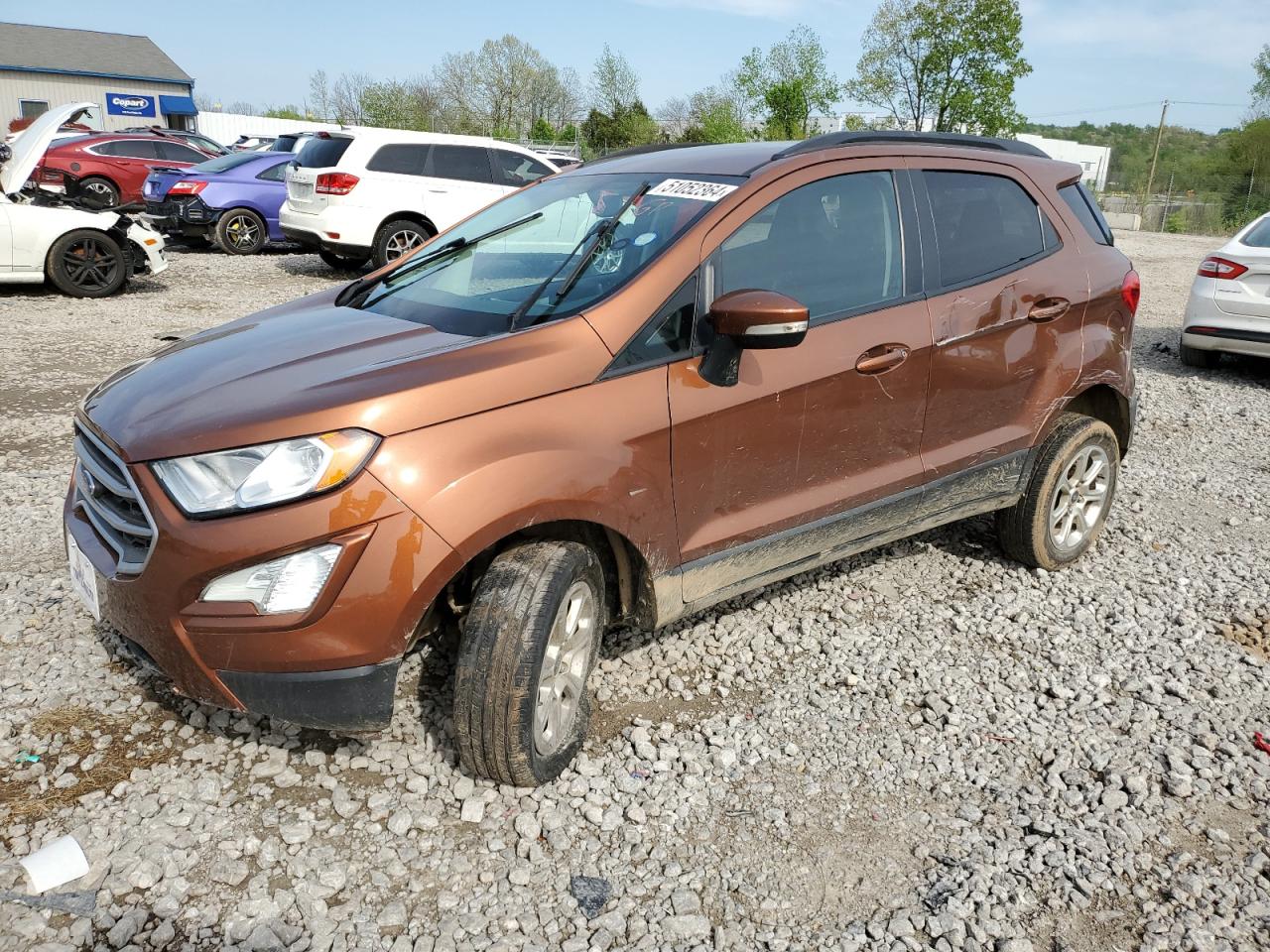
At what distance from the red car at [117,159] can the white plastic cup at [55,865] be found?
17057 mm

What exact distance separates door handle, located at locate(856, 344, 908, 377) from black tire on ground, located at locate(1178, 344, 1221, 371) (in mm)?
7259

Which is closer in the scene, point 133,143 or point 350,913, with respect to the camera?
point 350,913

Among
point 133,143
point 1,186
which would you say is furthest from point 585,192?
point 133,143

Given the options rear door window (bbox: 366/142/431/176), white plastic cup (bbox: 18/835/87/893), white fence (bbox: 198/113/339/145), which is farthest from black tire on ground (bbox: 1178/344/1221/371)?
white fence (bbox: 198/113/339/145)

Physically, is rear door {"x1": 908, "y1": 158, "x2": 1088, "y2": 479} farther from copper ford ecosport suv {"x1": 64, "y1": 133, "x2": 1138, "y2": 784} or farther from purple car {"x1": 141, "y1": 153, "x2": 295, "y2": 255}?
purple car {"x1": 141, "y1": 153, "x2": 295, "y2": 255}

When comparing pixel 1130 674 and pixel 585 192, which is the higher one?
pixel 585 192

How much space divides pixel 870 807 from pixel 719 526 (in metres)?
0.96

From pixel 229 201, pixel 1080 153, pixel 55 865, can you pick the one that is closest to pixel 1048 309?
pixel 55 865

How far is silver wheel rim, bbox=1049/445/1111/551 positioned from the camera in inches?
172

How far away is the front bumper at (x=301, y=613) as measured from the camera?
237 centimetres

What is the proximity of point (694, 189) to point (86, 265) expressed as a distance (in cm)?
992

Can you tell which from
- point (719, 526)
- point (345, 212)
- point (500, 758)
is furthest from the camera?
point (345, 212)

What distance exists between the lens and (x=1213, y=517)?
17.7 ft

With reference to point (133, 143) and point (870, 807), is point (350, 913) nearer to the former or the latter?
point (870, 807)
